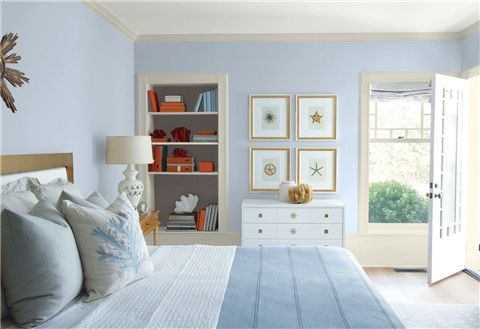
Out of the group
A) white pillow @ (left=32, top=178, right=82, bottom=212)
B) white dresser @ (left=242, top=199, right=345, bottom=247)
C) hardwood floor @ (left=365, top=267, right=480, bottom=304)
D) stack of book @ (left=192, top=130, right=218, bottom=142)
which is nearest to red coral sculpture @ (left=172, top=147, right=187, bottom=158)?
stack of book @ (left=192, top=130, right=218, bottom=142)

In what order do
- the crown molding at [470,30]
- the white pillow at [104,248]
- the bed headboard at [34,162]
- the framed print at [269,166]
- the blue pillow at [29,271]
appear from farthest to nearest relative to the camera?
the framed print at [269,166]
the crown molding at [470,30]
the bed headboard at [34,162]
the white pillow at [104,248]
the blue pillow at [29,271]

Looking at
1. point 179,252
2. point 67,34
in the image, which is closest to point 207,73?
point 67,34

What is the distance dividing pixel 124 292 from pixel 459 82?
398 cm

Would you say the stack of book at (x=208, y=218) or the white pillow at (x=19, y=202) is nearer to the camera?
the white pillow at (x=19, y=202)

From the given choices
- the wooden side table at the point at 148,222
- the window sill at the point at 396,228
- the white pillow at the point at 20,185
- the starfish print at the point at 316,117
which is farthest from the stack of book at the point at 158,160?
the white pillow at the point at 20,185

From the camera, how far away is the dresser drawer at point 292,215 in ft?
15.7

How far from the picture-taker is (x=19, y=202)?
213 cm

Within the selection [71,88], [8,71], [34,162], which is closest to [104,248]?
[34,162]

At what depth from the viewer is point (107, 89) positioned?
440 centimetres

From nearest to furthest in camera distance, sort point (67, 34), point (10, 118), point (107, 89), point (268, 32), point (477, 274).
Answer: point (10, 118) → point (67, 34) → point (107, 89) → point (477, 274) → point (268, 32)

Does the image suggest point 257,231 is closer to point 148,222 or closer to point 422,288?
point 148,222

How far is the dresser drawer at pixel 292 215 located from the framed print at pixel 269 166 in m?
0.51

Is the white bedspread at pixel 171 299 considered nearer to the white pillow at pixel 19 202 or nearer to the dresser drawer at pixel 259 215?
the white pillow at pixel 19 202

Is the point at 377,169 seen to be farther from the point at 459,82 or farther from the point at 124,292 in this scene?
the point at 124,292
